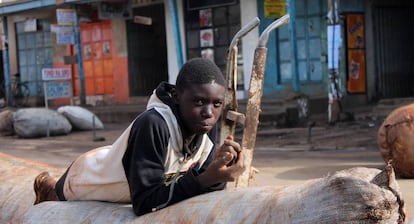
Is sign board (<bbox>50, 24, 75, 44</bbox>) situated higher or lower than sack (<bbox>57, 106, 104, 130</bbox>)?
higher

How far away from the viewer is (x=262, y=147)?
30.9ft

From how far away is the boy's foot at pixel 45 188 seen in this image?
3404mm

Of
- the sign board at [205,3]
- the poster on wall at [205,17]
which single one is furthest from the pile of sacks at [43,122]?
the sign board at [205,3]

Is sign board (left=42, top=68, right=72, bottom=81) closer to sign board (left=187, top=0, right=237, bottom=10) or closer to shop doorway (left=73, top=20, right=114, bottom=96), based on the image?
shop doorway (left=73, top=20, right=114, bottom=96)

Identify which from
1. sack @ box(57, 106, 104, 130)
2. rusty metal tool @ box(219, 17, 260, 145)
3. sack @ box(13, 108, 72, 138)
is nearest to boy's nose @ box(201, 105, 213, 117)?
rusty metal tool @ box(219, 17, 260, 145)

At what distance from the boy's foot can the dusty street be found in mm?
2228

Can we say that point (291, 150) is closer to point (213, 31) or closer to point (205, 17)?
point (213, 31)

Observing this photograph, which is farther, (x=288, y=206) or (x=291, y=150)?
(x=291, y=150)

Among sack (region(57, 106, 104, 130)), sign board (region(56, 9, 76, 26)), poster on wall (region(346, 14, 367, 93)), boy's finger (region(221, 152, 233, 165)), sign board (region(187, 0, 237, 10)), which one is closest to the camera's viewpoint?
boy's finger (region(221, 152, 233, 165))

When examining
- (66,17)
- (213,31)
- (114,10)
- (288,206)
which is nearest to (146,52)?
(114,10)

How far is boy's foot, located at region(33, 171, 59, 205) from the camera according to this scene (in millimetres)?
3404

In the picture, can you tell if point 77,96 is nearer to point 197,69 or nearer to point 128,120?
point 128,120

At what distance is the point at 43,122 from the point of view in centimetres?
1291

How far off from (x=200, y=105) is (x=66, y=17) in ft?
46.4
